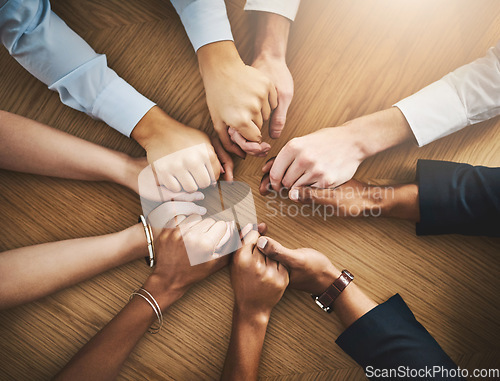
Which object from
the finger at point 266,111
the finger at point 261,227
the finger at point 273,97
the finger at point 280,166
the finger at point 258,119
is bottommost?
the finger at point 261,227

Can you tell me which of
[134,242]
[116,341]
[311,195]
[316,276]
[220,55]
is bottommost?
[116,341]

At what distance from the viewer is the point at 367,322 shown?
558 millimetres

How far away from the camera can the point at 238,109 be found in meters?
0.54

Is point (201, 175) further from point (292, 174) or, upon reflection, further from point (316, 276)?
point (316, 276)

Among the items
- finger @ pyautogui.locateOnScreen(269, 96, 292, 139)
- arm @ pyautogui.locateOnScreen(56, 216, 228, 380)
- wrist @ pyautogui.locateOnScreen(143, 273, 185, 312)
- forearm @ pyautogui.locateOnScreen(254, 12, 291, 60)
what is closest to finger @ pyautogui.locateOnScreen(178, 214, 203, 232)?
arm @ pyautogui.locateOnScreen(56, 216, 228, 380)

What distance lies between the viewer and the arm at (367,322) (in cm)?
54

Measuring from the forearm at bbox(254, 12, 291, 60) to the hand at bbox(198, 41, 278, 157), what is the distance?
5 cm

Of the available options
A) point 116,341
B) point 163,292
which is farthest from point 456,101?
point 116,341

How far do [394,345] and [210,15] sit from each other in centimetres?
64

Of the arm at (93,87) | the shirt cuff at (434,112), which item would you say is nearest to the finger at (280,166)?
the arm at (93,87)

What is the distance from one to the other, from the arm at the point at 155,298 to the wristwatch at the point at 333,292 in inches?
7.3

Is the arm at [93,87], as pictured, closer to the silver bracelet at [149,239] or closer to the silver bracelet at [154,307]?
the silver bracelet at [149,239]

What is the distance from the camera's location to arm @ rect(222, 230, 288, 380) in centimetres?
56

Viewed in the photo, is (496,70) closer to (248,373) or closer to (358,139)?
(358,139)
